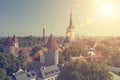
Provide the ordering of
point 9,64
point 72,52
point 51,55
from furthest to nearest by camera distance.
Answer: point 72,52 < point 51,55 < point 9,64

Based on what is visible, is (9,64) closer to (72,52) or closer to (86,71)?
(86,71)

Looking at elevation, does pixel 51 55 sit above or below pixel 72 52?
above

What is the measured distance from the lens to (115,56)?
121 ft

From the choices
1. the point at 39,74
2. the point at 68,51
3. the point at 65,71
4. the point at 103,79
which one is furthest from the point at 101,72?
the point at 68,51

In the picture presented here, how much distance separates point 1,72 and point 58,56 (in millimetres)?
10148

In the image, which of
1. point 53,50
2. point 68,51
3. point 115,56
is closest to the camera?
point 53,50

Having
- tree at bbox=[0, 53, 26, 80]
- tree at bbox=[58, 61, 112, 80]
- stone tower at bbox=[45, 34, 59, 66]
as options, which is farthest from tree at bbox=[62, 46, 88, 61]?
tree at bbox=[58, 61, 112, 80]

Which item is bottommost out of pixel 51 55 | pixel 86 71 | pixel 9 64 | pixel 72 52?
pixel 9 64

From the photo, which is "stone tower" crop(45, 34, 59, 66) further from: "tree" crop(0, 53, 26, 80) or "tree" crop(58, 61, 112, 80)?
"tree" crop(58, 61, 112, 80)

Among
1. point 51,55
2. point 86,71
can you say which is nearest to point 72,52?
point 51,55

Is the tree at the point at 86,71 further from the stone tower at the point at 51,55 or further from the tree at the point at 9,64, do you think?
the stone tower at the point at 51,55

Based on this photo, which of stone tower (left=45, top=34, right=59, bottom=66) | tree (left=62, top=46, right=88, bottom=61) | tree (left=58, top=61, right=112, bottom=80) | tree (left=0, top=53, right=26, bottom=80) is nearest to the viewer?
tree (left=58, top=61, right=112, bottom=80)

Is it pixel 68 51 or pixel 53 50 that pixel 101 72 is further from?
pixel 68 51

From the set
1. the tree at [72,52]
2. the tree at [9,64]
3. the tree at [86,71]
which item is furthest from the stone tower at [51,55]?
the tree at [86,71]
